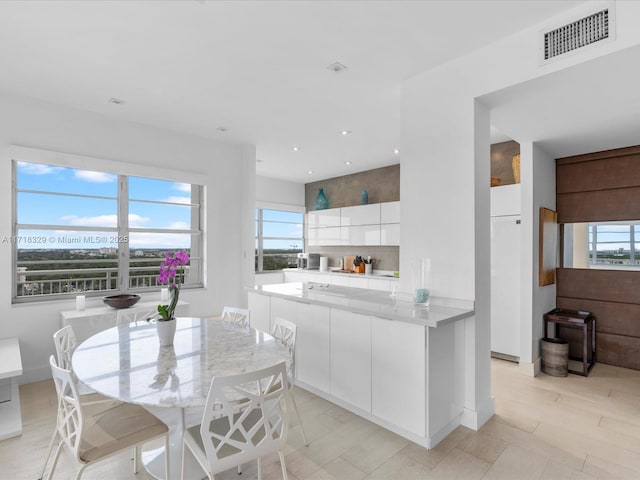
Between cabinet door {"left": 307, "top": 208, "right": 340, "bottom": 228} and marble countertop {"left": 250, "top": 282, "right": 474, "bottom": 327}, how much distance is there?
10.4ft

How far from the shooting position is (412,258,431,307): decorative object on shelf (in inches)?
104

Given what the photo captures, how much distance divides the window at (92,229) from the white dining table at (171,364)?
72.4 inches

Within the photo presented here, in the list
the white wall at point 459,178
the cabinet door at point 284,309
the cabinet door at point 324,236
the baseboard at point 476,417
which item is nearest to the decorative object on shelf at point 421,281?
the white wall at point 459,178

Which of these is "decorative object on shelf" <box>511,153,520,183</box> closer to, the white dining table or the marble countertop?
the marble countertop

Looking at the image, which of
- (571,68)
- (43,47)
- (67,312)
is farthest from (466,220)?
(67,312)

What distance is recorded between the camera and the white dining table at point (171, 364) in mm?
1503

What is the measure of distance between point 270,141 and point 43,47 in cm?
259

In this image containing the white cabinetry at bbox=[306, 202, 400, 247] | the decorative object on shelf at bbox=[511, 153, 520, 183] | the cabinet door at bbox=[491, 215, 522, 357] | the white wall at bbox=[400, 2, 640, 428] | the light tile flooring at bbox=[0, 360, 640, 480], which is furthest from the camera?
the white cabinetry at bbox=[306, 202, 400, 247]

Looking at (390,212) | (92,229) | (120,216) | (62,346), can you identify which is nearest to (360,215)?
(390,212)

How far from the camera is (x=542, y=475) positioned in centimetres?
202

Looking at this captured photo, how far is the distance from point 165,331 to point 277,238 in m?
5.03

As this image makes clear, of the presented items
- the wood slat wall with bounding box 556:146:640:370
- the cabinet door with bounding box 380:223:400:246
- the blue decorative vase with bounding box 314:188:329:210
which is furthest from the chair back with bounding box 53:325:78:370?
the blue decorative vase with bounding box 314:188:329:210

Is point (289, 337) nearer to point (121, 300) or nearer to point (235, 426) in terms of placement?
point (235, 426)

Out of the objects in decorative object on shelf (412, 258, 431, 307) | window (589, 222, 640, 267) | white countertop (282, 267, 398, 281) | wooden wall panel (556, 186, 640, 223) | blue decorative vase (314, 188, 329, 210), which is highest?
blue decorative vase (314, 188, 329, 210)
